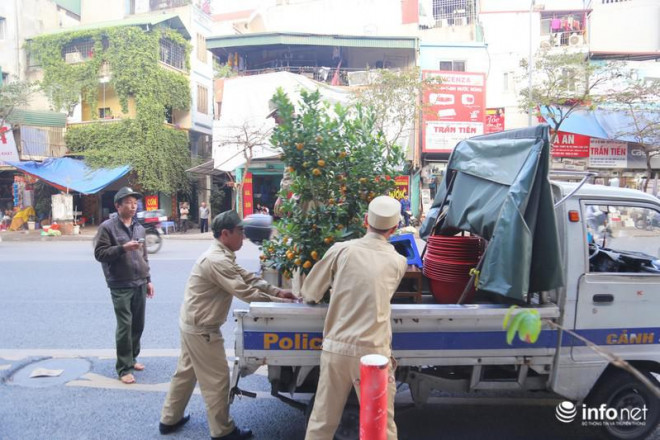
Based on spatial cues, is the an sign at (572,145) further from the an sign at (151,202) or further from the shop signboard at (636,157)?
the an sign at (151,202)

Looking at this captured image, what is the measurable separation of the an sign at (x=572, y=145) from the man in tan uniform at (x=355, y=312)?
780 inches

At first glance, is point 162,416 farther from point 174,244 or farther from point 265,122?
point 265,122

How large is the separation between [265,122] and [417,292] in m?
17.8

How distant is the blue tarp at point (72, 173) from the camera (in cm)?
1950

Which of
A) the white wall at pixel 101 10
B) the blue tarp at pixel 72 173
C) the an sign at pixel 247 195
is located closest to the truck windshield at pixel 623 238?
the an sign at pixel 247 195

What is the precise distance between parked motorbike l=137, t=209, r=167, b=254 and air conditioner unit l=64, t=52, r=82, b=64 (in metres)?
12.6

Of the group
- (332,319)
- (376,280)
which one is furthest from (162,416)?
(376,280)

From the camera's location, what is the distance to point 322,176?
3.15 m

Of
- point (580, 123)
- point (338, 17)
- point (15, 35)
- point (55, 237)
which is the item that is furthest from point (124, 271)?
point (15, 35)

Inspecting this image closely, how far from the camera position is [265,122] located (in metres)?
20.1

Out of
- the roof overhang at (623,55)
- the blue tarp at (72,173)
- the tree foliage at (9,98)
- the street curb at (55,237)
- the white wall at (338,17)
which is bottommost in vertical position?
the street curb at (55,237)

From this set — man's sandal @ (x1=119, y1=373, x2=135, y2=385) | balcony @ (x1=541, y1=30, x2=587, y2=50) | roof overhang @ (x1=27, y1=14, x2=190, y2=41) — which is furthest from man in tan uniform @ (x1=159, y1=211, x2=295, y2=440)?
balcony @ (x1=541, y1=30, x2=587, y2=50)

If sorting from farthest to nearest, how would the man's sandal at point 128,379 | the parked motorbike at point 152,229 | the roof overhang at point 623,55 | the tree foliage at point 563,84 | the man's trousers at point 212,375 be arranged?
the roof overhang at point 623,55, the tree foliage at point 563,84, the parked motorbike at point 152,229, the man's sandal at point 128,379, the man's trousers at point 212,375

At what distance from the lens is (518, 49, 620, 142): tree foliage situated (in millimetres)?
17609
